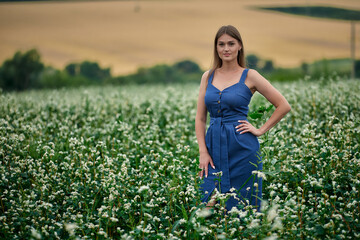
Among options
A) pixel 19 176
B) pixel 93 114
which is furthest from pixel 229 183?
pixel 93 114

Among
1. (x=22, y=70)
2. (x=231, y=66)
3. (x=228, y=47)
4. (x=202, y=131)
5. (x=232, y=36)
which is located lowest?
(x=202, y=131)

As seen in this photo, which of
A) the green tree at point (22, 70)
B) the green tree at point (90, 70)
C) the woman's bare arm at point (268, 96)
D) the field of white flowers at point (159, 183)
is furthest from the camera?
the green tree at point (22, 70)

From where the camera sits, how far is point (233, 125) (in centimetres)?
391

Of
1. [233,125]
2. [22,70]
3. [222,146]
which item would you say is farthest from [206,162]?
[22,70]

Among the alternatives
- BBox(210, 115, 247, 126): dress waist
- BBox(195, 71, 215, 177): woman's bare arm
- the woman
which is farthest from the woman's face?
BBox(210, 115, 247, 126): dress waist

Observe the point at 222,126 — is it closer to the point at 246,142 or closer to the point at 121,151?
the point at 246,142

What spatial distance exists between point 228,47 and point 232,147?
1.22 m

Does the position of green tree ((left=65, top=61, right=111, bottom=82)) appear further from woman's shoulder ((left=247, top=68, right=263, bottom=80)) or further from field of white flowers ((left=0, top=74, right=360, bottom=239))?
woman's shoulder ((left=247, top=68, right=263, bottom=80))

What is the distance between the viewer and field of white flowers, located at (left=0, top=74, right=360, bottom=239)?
3.41 meters

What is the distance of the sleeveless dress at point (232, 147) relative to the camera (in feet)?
12.6

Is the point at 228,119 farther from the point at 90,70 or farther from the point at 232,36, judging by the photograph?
the point at 90,70

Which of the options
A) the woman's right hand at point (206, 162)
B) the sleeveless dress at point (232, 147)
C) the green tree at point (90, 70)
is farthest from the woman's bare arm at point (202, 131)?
the green tree at point (90, 70)

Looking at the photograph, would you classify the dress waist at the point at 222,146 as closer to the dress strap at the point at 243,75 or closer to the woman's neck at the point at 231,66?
the dress strap at the point at 243,75

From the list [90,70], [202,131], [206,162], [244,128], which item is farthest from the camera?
[90,70]
